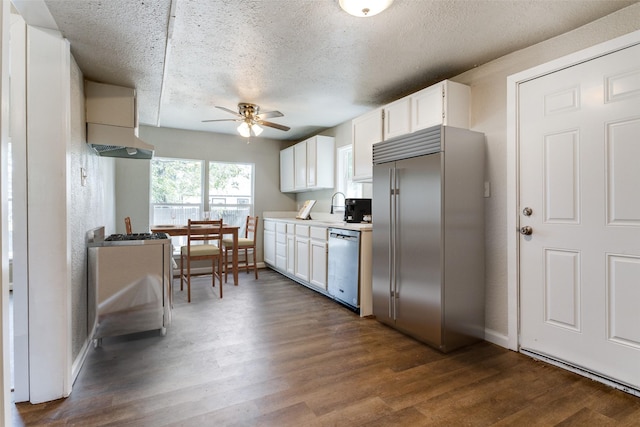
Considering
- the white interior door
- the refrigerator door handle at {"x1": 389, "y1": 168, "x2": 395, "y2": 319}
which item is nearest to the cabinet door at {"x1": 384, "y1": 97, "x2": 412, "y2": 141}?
the refrigerator door handle at {"x1": 389, "y1": 168, "x2": 395, "y2": 319}

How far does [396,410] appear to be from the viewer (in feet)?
5.61

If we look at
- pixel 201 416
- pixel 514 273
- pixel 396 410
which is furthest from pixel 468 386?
pixel 201 416

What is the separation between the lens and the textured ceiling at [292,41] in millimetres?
1841

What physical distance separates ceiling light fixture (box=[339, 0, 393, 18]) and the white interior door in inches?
51.6

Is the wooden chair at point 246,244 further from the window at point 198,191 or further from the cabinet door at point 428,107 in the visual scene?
the cabinet door at point 428,107

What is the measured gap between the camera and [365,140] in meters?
3.62

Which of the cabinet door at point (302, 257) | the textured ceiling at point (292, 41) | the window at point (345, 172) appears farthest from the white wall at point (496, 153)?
the cabinet door at point (302, 257)

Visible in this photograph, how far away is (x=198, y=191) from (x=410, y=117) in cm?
365

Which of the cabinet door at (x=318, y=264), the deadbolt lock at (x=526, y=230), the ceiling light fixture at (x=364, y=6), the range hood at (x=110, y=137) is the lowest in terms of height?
the cabinet door at (x=318, y=264)

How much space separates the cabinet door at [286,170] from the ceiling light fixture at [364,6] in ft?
11.8

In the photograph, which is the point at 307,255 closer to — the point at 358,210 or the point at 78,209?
the point at 358,210

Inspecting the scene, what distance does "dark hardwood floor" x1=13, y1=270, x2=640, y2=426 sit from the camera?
5.41ft

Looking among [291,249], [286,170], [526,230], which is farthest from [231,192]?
[526,230]

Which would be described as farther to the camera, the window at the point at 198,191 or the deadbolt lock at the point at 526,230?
the window at the point at 198,191
